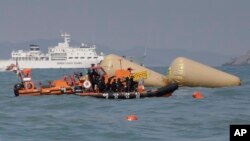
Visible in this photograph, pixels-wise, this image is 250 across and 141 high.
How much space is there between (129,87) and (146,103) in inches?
121

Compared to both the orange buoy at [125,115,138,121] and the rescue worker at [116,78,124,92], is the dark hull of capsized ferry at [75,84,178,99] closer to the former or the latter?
the rescue worker at [116,78,124,92]

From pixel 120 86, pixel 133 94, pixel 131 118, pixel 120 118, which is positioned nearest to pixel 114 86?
pixel 120 86

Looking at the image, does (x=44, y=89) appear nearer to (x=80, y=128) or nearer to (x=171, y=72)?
(x=171, y=72)

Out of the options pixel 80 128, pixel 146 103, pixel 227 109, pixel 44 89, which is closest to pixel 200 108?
pixel 227 109

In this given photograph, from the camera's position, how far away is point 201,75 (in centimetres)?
4900

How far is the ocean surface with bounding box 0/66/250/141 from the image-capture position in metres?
23.2

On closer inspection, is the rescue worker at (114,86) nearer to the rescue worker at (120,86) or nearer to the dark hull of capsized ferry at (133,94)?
the rescue worker at (120,86)

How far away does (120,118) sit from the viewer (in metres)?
28.9

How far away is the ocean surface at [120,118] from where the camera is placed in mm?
23188

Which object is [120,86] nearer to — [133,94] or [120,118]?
[133,94]

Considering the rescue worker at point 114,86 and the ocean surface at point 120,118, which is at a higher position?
the rescue worker at point 114,86

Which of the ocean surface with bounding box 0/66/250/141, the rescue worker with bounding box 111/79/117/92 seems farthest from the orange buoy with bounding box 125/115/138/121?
the rescue worker with bounding box 111/79/117/92

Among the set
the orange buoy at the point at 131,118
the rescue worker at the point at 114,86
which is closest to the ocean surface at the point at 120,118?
the orange buoy at the point at 131,118

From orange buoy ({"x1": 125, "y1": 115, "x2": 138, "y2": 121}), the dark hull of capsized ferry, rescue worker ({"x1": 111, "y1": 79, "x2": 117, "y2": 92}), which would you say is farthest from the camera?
rescue worker ({"x1": 111, "y1": 79, "x2": 117, "y2": 92})
